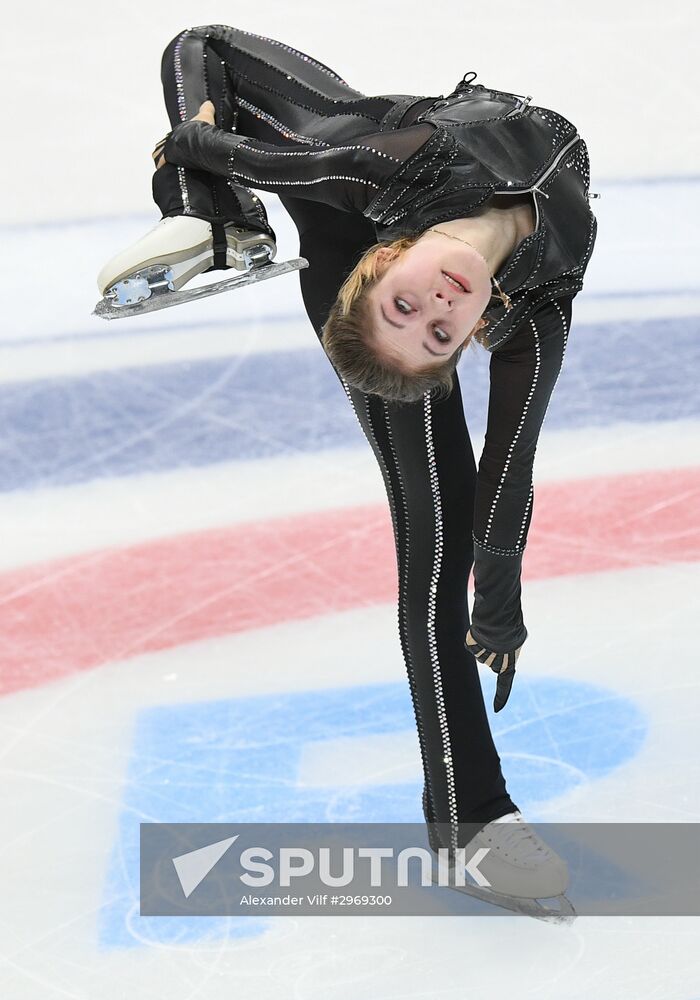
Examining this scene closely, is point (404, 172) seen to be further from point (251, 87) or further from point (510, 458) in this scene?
point (251, 87)

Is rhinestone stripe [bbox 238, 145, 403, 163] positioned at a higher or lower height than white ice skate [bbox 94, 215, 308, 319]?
higher

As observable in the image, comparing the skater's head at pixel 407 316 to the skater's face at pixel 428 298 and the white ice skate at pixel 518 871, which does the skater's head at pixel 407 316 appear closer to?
the skater's face at pixel 428 298

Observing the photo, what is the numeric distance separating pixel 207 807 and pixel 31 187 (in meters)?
2.69

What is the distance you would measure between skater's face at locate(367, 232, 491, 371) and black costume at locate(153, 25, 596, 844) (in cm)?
6

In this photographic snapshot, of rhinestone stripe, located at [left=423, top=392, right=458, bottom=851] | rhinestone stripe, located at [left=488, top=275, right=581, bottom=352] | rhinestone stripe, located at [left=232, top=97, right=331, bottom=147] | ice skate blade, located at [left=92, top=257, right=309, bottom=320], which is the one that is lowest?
rhinestone stripe, located at [left=423, top=392, right=458, bottom=851]

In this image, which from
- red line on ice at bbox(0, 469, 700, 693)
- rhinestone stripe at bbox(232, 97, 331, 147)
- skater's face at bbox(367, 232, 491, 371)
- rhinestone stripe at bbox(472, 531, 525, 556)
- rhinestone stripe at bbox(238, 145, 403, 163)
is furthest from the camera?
red line on ice at bbox(0, 469, 700, 693)

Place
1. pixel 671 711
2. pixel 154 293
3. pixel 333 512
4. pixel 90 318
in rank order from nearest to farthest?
pixel 154 293 < pixel 671 711 < pixel 333 512 < pixel 90 318

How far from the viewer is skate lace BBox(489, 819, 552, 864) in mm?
2238

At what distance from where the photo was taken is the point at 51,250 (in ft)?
13.8

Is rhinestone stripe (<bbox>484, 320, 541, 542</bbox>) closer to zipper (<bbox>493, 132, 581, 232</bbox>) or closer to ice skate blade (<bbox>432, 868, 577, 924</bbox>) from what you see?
zipper (<bbox>493, 132, 581, 232</bbox>)

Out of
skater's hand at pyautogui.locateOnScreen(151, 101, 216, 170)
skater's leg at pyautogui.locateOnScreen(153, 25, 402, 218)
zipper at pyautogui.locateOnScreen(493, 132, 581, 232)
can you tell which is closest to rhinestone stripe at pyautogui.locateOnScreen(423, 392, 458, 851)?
zipper at pyautogui.locateOnScreen(493, 132, 581, 232)

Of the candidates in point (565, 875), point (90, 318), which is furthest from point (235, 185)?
point (90, 318)

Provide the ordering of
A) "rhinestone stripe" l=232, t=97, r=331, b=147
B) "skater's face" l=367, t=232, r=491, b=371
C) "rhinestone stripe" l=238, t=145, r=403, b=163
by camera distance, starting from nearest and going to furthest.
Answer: "skater's face" l=367, t=232, r=491, b=371 < "rhinestone stripe" l=238, t=145, r=403, b=163 < "rhinestone stripe" l=232, t=97, r=331, b=147

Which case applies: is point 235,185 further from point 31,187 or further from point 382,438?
point 31,187
